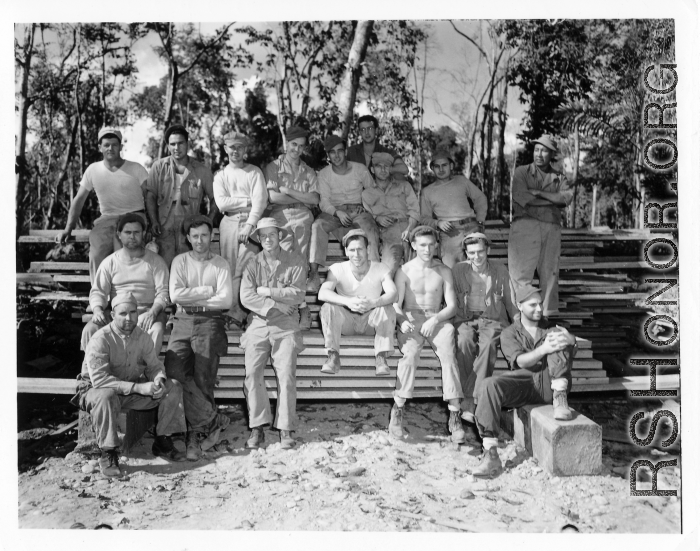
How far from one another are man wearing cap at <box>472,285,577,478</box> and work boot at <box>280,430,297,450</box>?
5.37 feet

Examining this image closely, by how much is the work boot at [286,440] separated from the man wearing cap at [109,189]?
2.66 meters

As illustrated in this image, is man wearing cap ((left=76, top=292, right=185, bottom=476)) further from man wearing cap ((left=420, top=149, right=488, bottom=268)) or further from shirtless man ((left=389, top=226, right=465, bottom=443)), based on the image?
man wearing cap ((left=420, top=149, right=488, bottom=268))

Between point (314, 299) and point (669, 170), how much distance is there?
3.83 meters

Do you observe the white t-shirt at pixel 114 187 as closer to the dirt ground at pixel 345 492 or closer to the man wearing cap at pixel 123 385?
the man wearing cap at pixel 123 385

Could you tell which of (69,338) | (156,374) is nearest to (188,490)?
(156,374)

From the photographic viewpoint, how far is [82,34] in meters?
9.23

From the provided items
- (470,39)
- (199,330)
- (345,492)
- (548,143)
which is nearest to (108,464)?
(199,330)

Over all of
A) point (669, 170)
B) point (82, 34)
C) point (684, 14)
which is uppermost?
point (82, 34)

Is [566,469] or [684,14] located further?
[684,14]

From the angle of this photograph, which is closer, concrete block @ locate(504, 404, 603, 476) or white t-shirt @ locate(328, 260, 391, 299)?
concrete block @ locate(504, 404, 603, 476)

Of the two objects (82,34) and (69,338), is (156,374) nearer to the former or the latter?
(69,338)

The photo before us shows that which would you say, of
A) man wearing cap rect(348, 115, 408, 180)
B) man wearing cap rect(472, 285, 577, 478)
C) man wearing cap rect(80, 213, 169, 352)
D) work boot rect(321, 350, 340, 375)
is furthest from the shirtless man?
man wearing cap rect(80, 213, 169, 352)

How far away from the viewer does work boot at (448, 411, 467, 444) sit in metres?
5.71

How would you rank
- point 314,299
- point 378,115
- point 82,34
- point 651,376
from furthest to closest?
1. point 378,115
2. point 82,34
3. point 314,299
4. point 651,376
